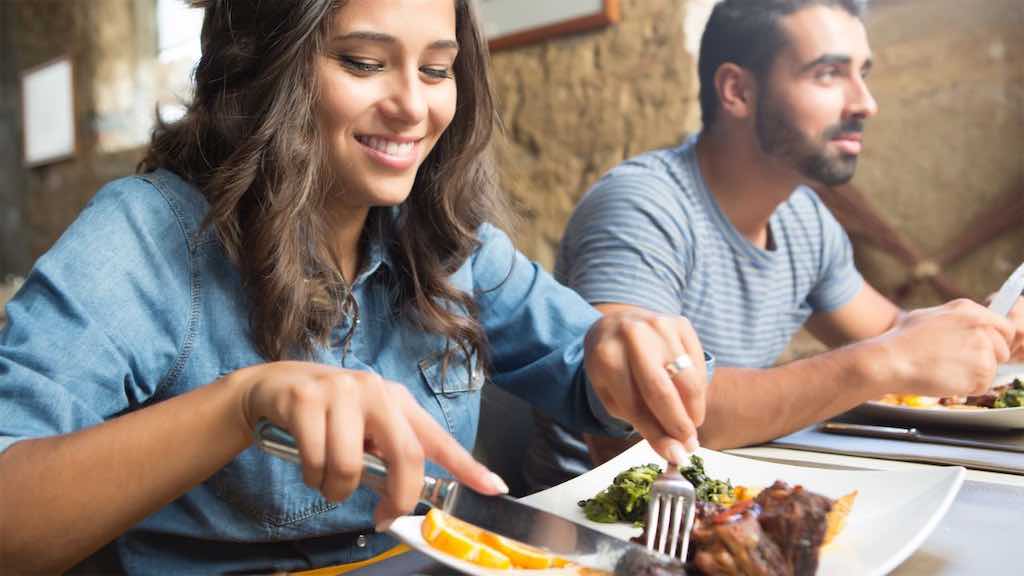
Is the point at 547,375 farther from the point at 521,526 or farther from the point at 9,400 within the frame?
the point at 9,400

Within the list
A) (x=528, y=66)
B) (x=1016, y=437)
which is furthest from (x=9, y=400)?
(x=528, y=66)

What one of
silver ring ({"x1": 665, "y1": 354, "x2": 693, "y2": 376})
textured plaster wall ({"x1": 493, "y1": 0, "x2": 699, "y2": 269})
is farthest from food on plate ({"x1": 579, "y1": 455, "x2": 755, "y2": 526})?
textured plaster wall ({"x1": 493, "y1": 0, "x2": 699, "y2": 269})

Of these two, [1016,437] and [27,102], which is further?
[27,102]

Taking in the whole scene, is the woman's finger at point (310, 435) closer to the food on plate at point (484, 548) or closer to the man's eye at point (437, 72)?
the food on plate at point (484, 548)

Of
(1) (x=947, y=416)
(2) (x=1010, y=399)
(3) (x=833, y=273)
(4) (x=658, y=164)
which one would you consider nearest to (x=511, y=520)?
(1) (x=947, y=416)

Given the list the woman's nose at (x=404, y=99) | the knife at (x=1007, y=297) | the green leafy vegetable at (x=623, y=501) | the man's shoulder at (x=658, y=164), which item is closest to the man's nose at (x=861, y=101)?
the man's shoulder at (x=658, y=164)

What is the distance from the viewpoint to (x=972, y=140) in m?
1.99

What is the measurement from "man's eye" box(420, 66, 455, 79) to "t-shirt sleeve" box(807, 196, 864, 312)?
4.02 ft

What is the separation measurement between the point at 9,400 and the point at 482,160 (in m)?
0.76

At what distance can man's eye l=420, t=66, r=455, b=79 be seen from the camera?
1113mm

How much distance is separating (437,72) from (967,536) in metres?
0.79

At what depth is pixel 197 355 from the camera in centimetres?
101

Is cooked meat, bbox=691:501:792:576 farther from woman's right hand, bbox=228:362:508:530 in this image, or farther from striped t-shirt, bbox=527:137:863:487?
striped t-shirt, bbox=527:137:863:487

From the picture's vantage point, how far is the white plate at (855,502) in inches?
28.1
